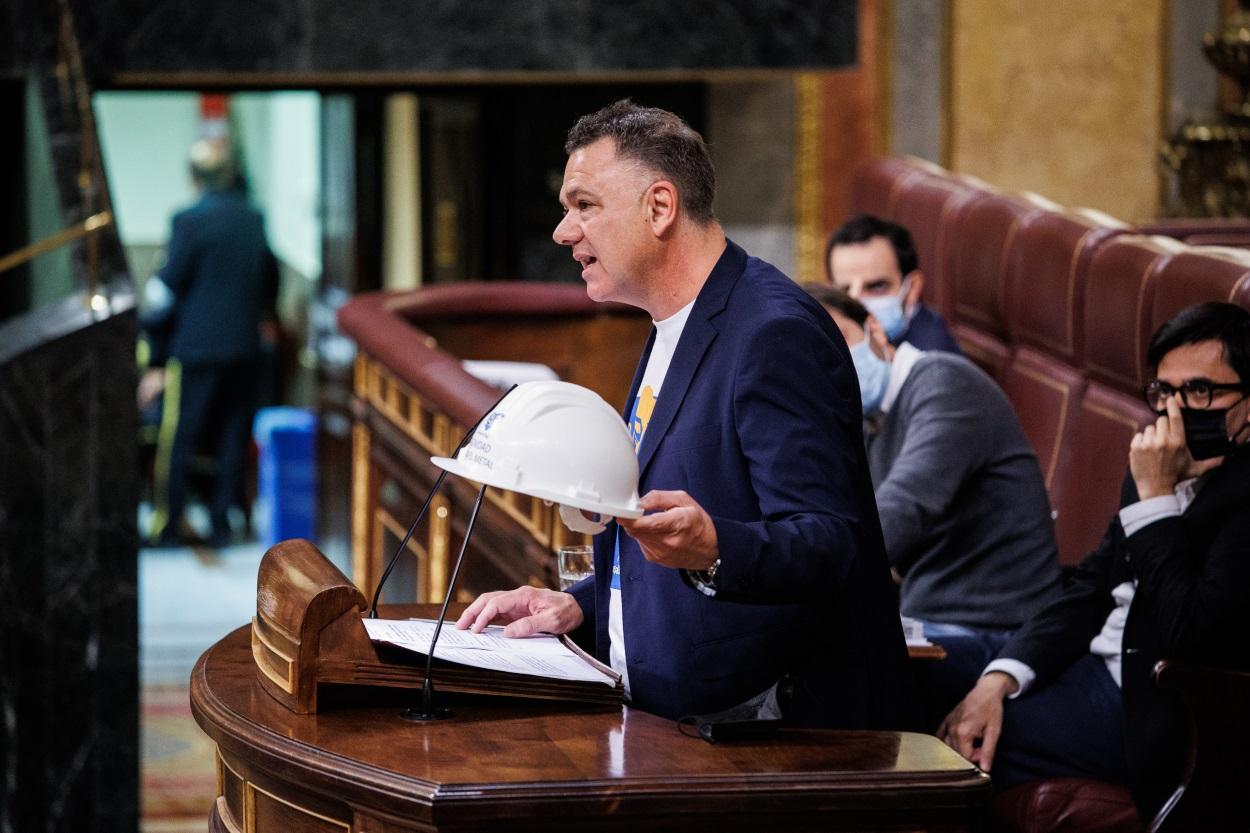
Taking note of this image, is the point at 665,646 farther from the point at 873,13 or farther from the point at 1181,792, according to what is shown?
the point at 873,13

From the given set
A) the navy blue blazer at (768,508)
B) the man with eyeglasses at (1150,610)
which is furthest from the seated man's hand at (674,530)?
the man with eyeglasses at (1150,610)

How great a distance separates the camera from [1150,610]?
306 cm

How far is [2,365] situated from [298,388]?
558 centimetres

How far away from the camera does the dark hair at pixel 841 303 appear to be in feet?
12.9

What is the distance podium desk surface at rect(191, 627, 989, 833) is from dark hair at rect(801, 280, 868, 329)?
1782 mm

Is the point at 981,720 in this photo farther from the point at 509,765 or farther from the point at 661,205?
the point at 509,765

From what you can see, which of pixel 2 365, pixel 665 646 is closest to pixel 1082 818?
pixel 665 646

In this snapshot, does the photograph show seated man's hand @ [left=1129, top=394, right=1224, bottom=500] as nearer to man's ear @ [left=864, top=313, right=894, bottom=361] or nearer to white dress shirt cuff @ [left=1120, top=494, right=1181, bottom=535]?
white dress shirt cuff @ [left=1120, top=494, right=1181, bottom=535]

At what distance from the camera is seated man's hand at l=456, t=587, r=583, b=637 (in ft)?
8.16

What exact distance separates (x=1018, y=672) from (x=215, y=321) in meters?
6.55

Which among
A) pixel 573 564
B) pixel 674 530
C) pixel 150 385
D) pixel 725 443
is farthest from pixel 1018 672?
pixel 150 385

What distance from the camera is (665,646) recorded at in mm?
2332

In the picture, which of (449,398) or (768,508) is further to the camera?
(449,398)

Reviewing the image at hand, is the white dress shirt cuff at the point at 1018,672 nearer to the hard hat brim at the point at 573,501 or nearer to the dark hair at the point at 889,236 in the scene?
the hard hat brim at the point at 573,501
